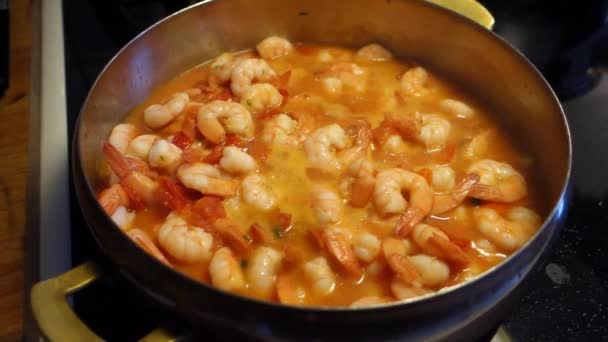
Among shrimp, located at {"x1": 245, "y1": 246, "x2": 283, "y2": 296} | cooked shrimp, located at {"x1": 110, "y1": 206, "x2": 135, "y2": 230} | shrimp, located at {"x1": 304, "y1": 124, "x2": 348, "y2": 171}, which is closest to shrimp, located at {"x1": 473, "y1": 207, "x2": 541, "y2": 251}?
shrimp, located at {"x1": 304, "y1": 124, "x2": 348, "y2": 171}

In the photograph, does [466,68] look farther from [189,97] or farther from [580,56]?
[189,97]

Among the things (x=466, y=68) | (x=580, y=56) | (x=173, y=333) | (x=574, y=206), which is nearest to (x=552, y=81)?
(x=580, y=56)

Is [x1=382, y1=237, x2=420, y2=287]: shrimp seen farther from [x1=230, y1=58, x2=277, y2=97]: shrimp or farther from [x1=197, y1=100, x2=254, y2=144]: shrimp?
[x1=230, y1=58, x2=277, y2=97]: shrimp

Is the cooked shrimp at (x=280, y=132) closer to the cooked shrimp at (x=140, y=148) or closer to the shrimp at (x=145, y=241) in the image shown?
the cooked shrimp at (x=140, y=148)

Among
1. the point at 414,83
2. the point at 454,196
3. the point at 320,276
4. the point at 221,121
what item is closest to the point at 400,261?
the point at 320,276

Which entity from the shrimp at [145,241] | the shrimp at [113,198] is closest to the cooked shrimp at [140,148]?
the shrimp at [113,198]

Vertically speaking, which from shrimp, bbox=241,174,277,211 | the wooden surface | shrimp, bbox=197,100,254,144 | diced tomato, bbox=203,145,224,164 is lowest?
the wooden surface
